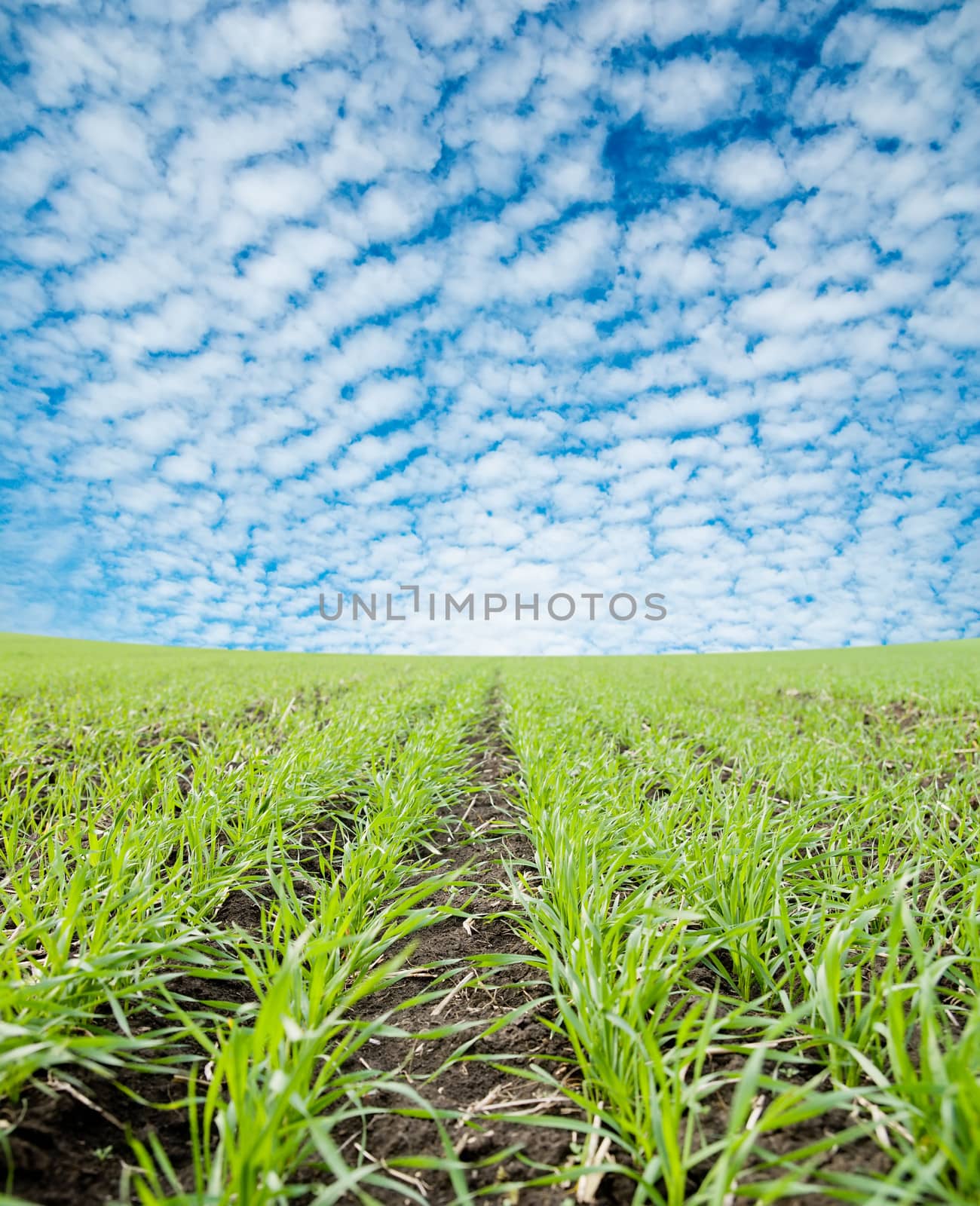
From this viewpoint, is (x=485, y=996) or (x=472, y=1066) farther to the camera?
(x=485, y=996)

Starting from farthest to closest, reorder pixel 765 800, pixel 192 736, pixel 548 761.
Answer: pixel 192 736
pixel 548 761
pixel 765 800

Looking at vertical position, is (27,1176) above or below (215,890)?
below

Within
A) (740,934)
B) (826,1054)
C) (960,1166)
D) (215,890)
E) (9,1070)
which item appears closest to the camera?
(960,1166)

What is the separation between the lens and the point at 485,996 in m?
2.23

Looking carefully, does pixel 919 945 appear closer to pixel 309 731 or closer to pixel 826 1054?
pixel 826 1054

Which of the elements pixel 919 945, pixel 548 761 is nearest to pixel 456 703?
pixel 548 761

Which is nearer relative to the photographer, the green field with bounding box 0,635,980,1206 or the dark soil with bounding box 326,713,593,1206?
the green field with bounding box 0,635,980,1206

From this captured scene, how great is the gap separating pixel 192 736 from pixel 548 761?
12.9 ft

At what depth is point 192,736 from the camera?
638 centimetres

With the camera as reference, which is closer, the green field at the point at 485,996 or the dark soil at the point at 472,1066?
the green field at the point at 485,996

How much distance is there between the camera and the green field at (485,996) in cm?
132

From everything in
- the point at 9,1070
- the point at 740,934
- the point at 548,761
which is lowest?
the point at 9,1070

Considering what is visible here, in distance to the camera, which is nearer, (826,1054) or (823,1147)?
(823,1147)

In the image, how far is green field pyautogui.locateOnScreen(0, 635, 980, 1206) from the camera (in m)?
1.32
